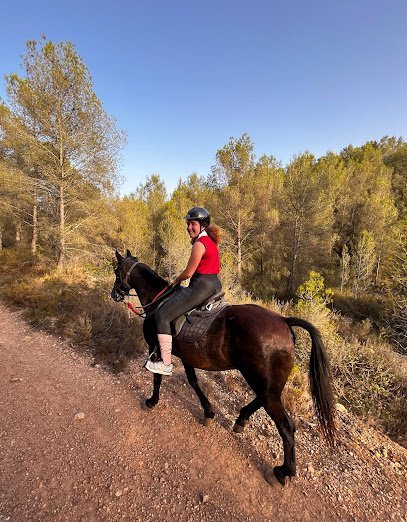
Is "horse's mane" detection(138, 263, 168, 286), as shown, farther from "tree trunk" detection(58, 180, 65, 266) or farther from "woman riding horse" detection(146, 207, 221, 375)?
"tree trunk" detection(58, 180, 65, 266)

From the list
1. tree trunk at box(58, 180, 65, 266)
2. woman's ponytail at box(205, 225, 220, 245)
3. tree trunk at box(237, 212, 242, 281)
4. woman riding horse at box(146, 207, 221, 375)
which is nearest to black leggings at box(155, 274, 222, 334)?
woman riding horse at box(146, 207, 221, 375)

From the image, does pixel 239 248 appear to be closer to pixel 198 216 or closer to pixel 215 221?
pixel 215 221

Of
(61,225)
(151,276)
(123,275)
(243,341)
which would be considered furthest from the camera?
(61,225)

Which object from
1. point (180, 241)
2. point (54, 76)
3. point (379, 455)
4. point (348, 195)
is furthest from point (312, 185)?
point (379, 455)

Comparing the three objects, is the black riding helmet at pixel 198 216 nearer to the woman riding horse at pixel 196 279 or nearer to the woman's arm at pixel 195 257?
the woman riding horse at pixel 196 279

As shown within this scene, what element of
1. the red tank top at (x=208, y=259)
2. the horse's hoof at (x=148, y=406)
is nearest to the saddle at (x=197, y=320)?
the red tank top at (x=208, y=259)

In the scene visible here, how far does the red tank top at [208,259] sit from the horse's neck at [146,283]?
3.39 ft

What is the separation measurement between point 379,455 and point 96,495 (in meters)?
3.77

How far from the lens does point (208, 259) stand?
3393 mm

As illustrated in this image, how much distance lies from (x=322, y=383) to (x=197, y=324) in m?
1.73

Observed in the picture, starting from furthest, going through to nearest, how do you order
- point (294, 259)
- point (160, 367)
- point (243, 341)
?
point (294, 259), point (160, 367), point (243, 341)

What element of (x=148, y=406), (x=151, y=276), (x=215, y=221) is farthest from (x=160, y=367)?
(x=215, y=221)

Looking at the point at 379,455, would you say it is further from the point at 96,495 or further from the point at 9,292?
the point at 9,292

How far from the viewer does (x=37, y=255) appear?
1266 cm
